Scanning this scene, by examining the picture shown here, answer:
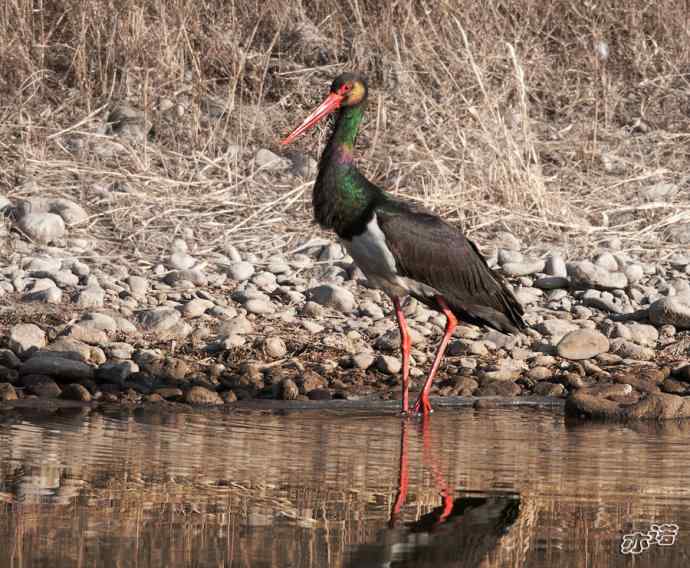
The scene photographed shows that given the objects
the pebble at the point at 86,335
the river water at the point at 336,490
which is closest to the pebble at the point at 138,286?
the pebble at the point at 86,335

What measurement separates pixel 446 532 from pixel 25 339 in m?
3.60

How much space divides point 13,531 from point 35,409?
8.39 feet

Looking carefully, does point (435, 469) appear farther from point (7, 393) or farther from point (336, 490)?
Answer: point (7, 393)

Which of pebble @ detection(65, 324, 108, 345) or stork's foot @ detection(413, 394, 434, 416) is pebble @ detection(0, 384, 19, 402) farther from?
stork's foot @ detection(413, 394, 434, 416)

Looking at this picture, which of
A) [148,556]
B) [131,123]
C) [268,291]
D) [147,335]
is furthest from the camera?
[131,123]

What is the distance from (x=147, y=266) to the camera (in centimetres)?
863

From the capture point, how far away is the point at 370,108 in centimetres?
1089

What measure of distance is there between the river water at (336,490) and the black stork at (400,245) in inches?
29.9

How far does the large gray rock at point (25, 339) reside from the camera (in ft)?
23.7

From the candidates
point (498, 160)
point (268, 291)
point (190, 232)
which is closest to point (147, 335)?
point (268, 291)

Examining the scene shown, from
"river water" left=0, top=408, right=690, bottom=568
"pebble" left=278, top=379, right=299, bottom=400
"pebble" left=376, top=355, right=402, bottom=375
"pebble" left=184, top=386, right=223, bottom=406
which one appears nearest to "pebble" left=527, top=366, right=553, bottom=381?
"pebble" left=376, top=355, right=402, bottom=375

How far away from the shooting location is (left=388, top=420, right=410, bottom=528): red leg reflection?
174 inches

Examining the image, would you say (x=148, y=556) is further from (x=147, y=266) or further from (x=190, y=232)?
(x=190, y=232)

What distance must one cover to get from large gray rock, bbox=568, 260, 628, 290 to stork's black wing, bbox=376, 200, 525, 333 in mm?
1329
